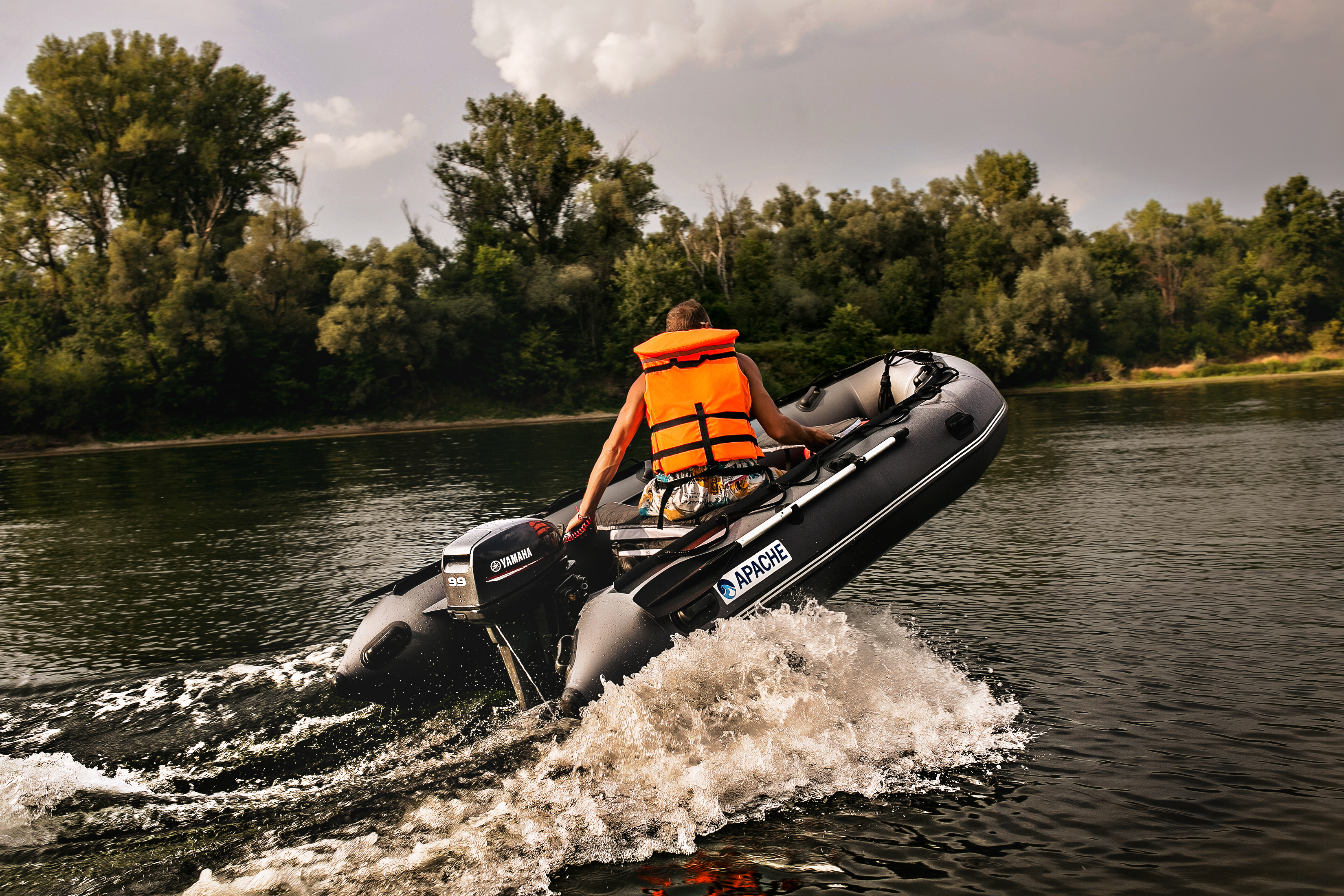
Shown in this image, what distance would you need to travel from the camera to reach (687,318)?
13.8 feet

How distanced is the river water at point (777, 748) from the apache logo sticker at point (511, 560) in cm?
73

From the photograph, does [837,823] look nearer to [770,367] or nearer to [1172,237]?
[770,367]

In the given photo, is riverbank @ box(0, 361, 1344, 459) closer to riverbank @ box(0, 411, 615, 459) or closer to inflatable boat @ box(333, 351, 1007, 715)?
riverbank @ box(0, 411, 615, 459)

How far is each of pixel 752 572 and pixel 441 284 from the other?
35.4 meters

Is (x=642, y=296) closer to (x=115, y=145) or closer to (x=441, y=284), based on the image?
(x=441, y=284)

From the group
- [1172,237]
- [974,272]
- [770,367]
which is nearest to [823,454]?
[770,367]

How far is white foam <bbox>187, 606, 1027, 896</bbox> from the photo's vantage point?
3021 millimetres

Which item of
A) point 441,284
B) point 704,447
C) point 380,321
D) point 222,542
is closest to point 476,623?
point 704,447

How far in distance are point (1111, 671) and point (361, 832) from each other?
359 cm

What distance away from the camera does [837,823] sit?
3201mm

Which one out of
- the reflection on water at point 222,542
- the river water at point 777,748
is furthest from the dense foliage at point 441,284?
the river water at point 777,748

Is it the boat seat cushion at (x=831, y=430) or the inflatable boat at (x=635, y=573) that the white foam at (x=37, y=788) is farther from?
the boat seat cushion at (x=831, y=430)

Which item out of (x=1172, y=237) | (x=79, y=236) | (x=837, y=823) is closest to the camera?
(x=837, y=823)

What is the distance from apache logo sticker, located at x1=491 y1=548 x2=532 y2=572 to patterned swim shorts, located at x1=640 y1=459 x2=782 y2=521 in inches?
24.7
